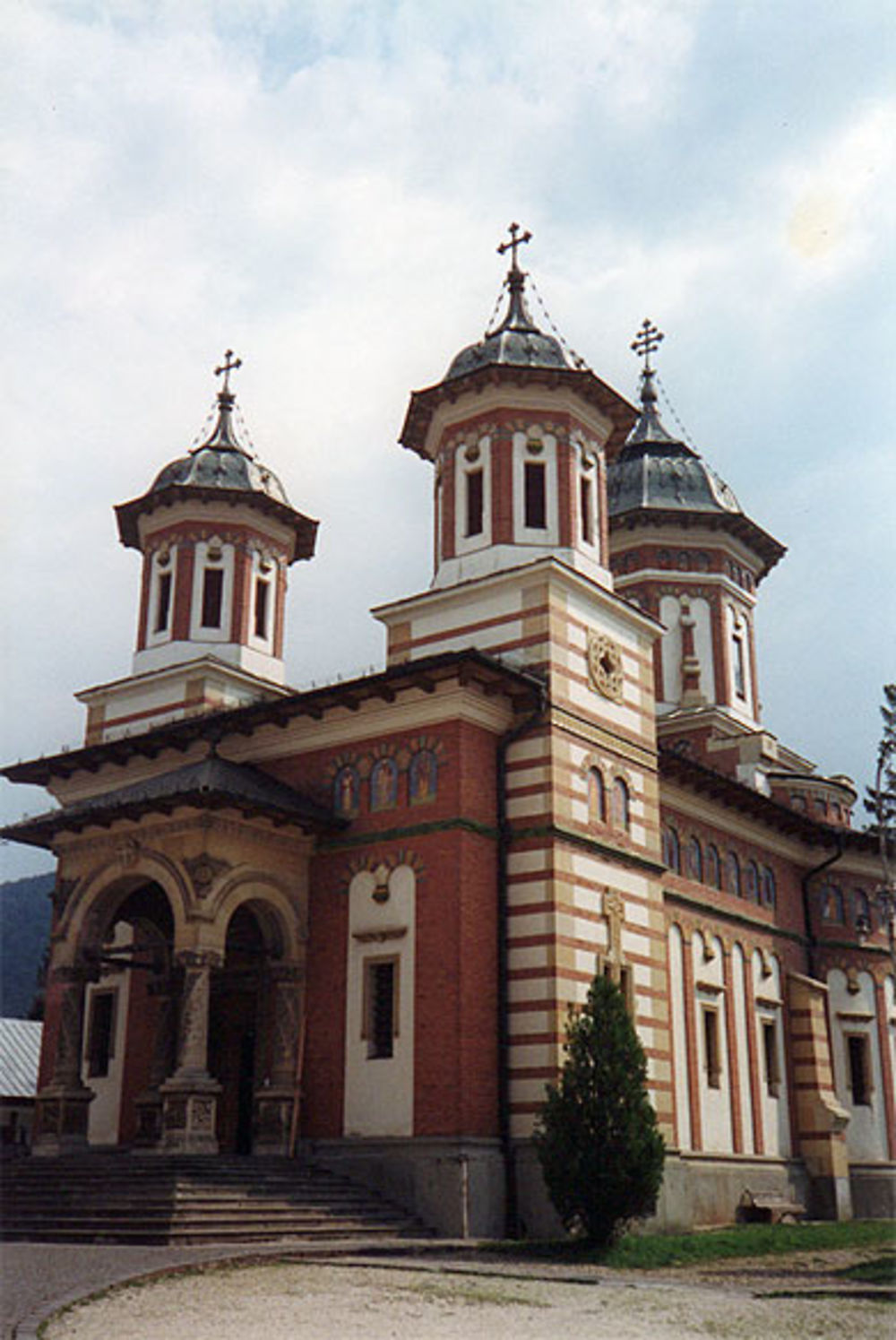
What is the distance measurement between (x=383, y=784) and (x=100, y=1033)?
814 cm

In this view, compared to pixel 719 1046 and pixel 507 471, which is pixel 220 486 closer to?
pixel 507 471

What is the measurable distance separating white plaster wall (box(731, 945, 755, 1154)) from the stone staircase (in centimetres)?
1075

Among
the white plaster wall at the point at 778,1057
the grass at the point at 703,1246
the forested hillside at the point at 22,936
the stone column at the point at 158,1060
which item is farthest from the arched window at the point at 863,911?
A: the forested hillside at the point at 22,936

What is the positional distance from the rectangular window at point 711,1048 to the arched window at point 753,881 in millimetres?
3780

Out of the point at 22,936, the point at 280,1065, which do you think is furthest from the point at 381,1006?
the point at 22,936

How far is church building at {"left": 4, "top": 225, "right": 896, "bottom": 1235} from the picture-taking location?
22531mm

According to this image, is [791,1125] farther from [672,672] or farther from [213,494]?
[213,494]

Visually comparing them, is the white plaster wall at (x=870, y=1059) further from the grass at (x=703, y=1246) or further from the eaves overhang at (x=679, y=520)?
the eaves overhang at (x=679, y=520)

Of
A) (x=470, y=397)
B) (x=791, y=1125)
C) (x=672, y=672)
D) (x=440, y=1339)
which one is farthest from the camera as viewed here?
(x=672, y=672)

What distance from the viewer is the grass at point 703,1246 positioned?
60.4ft

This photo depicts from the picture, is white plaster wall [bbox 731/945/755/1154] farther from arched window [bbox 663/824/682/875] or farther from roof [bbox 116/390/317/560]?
roof [bbox 116/390/317/560]

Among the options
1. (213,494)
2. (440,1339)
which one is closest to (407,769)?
(213,494)

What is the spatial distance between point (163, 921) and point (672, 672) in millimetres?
16801

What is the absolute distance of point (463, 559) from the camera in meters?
27.4
